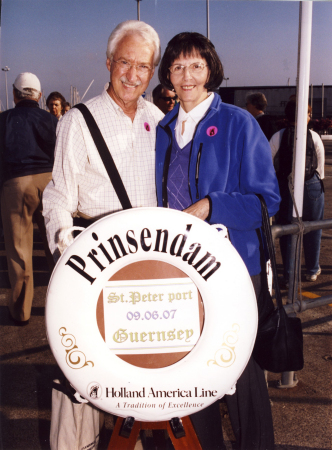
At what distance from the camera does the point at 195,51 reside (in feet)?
5.18

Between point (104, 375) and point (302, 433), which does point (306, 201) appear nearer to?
point (302, 433)

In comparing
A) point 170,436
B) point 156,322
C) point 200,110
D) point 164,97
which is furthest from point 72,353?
point 164,97

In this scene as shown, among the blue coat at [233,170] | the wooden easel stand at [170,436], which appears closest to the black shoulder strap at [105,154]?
the blue coat at [233,170]

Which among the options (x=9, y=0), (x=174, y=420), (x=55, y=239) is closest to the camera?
(x=174, y=420)

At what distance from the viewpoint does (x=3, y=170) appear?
9.39 feet

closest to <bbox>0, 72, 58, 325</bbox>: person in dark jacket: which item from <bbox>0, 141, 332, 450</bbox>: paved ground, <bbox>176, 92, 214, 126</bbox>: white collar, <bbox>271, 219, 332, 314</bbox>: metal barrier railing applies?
<bbox>0, 141, 332, 450</bbox>: paved ground

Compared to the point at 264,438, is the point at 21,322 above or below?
Answer: below

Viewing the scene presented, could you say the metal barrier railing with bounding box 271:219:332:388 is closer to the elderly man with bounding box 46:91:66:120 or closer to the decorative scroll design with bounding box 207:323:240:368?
the decorative scroll design with bounding box 207:323:240:368

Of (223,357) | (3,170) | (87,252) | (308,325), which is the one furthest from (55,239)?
(308,325)

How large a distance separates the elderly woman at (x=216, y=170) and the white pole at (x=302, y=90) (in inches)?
20.0

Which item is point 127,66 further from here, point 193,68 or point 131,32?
point 193,68

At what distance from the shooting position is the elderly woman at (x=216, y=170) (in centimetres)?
149

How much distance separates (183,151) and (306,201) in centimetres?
254

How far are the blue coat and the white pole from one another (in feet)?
1.83
